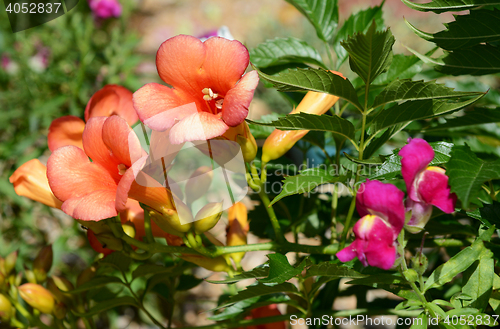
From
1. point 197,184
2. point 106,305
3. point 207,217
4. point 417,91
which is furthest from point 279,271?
point 106,305

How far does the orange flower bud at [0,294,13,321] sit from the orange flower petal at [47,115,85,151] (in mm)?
447

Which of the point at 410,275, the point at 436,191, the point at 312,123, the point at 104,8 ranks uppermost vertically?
the point at 104,8

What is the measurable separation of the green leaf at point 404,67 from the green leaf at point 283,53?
18 centimetres

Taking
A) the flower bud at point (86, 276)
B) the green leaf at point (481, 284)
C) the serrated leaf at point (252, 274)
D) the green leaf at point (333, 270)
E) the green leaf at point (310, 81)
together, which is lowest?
the flower bud at point (86, 276)

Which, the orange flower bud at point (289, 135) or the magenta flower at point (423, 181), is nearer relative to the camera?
the magenta flower at point (423, 181)

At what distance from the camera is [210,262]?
892mm

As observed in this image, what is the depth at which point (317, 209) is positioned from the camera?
43.5 inches

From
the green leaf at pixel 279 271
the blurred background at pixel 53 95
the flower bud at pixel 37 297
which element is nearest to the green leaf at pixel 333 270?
the green leaf at pixel 279 271

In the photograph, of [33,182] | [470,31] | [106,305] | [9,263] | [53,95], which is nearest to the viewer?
[470,31]

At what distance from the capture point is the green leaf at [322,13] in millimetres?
1003

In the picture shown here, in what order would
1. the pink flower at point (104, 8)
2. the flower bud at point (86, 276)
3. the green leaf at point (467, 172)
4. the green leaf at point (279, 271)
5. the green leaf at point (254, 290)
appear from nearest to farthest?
the green leaf at point (467, 172), the green leaf at point (279, 271), the green leaf at point (254, 290), the flower bud at point (86, 276), the pink flower at point (104, 8)

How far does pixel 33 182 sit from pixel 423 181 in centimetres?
78

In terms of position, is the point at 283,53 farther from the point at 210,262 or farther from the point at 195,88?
the point at 210,262

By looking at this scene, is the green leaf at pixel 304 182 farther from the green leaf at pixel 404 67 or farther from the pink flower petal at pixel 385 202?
the green leaf at pixel 404 67
